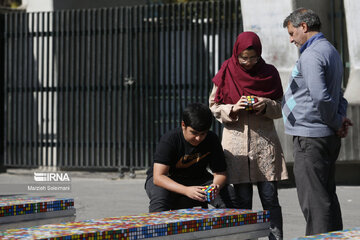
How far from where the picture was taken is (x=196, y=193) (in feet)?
15.5

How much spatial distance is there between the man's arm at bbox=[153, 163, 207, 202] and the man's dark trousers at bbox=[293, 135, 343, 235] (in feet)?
2.12

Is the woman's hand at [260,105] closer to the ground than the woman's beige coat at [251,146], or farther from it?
farther from it

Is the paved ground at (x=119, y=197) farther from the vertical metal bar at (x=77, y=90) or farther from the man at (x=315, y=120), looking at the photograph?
the man at (x=315, y=120)

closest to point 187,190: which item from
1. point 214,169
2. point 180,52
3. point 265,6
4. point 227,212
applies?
point 214,169

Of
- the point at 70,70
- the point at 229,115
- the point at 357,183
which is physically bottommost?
the point at 357,183

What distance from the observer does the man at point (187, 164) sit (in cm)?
482

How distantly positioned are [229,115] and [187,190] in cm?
67

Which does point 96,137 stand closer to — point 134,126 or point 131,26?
point 134,126

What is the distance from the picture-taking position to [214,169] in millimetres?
5035

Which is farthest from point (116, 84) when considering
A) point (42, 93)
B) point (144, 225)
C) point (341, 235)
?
point (341, 235)

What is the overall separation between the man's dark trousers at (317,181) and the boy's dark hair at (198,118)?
62cm

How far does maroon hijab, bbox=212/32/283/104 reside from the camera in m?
5.17

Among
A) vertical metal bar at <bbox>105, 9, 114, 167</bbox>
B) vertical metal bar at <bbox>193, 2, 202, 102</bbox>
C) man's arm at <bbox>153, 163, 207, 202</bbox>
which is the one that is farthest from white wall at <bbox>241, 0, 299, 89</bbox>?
man's arm at <bbox>153, 163, 207, 202</bbox>

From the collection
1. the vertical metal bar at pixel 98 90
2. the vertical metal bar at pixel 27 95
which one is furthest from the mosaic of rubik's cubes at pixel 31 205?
the vertical metal bar at pixel 27 95
